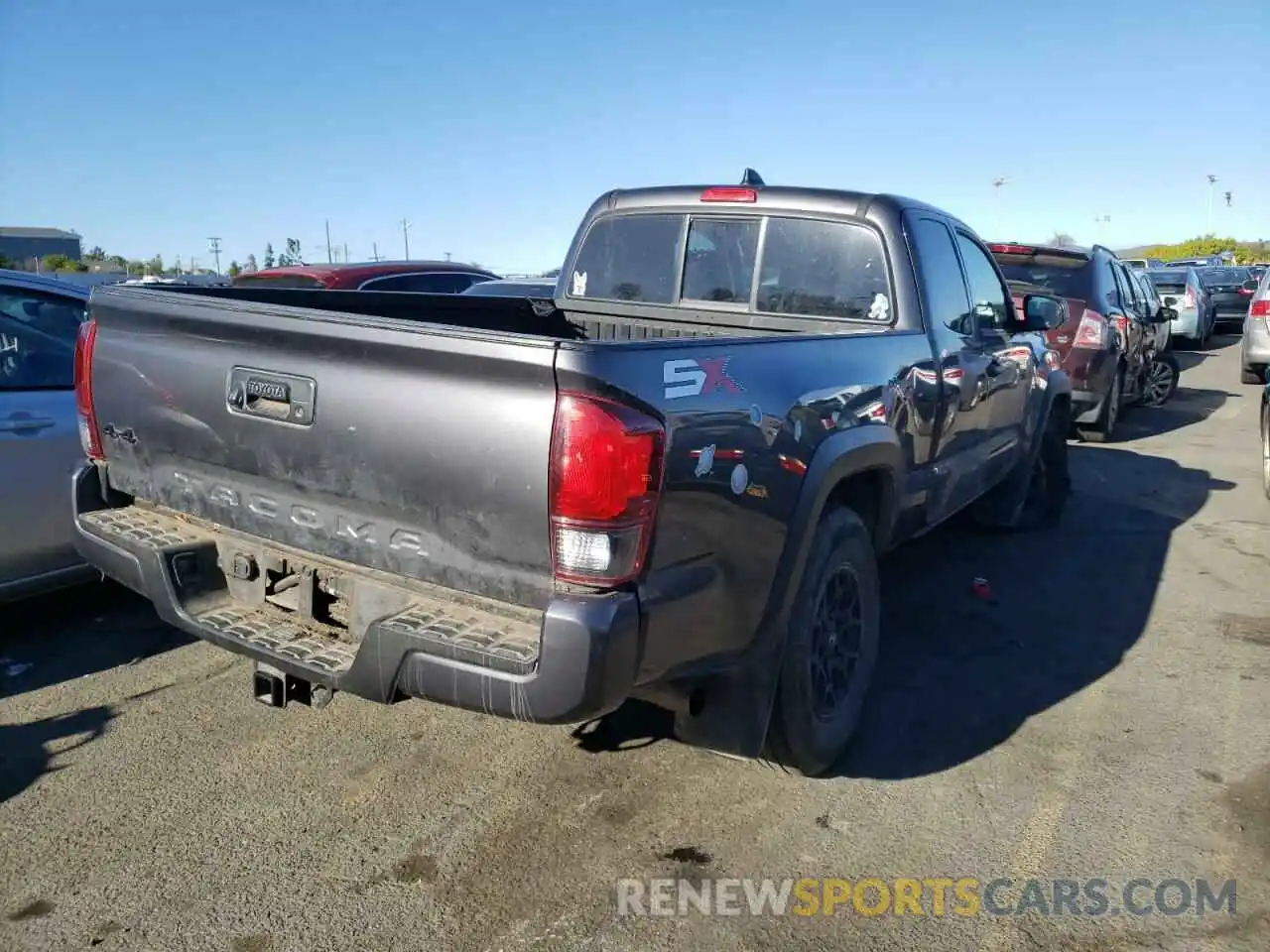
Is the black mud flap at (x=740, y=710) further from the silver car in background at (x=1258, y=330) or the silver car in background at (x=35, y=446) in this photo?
the silver car in background at (x=1258, y=330)

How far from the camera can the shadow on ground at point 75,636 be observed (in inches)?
169

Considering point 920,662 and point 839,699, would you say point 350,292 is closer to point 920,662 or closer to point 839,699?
point 839,699

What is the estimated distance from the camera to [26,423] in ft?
14.2

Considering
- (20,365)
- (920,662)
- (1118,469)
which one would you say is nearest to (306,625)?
(20,365)

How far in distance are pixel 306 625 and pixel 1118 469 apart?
7872 mm

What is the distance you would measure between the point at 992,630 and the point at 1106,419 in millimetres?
6070

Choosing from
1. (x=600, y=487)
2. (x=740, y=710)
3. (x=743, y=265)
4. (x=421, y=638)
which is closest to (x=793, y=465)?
(x=740, y=710)

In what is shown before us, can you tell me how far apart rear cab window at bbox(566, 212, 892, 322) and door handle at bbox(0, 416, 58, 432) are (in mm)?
2468

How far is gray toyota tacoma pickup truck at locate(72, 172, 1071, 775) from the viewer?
248cm

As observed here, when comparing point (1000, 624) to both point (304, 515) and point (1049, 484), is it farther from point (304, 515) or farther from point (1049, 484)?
point (304, 515)

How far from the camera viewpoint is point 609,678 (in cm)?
246

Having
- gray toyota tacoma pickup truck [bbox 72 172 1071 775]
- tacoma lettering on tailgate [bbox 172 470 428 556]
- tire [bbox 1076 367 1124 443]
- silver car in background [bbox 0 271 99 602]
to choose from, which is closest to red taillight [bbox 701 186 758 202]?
gray toyota tacoma pickup truck [bbox 72 172 1071 775]
